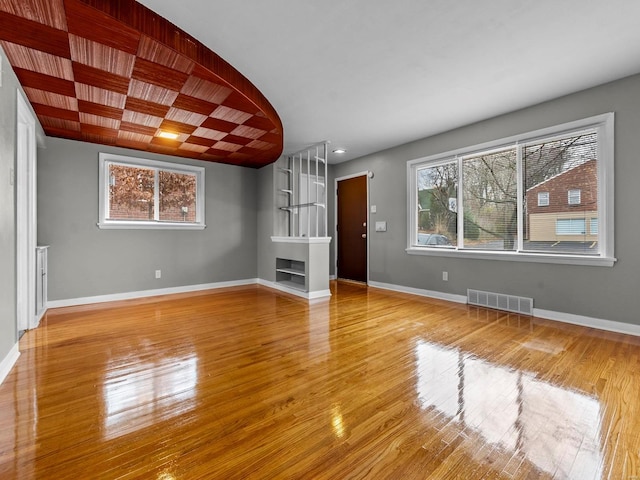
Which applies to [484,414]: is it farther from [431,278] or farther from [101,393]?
[431,278]

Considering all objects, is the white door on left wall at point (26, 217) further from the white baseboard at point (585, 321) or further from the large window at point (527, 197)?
the white baseboard at point (585, 321)

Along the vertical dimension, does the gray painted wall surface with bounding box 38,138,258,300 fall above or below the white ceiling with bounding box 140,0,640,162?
below

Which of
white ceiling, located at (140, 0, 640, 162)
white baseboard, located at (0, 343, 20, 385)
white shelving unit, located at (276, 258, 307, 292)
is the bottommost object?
white baseboard, located at (0, 343, 20, 385)

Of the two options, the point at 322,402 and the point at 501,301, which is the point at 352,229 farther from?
the point at 322,402

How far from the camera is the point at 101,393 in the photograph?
1.82m

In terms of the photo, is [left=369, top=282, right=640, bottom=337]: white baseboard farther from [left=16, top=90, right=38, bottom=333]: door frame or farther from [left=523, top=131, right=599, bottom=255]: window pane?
[left=16, top=90, right=38, bottom=333]: door frame

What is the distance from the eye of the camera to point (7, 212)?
2.20 meters

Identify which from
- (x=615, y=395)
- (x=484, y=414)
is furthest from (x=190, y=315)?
(x=615, y=395)

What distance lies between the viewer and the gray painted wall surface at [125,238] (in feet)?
13.0

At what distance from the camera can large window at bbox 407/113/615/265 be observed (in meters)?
3.05

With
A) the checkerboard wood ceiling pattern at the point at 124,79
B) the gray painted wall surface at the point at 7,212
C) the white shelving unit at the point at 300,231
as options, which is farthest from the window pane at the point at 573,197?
the gray painted wall surface at the point at 7,212

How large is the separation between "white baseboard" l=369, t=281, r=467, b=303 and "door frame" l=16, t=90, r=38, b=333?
4.50m

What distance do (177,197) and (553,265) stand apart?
5.26 meters

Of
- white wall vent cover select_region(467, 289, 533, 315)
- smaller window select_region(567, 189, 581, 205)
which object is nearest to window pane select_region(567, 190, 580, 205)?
smaller window select_region(567, 189, 581, 205)
